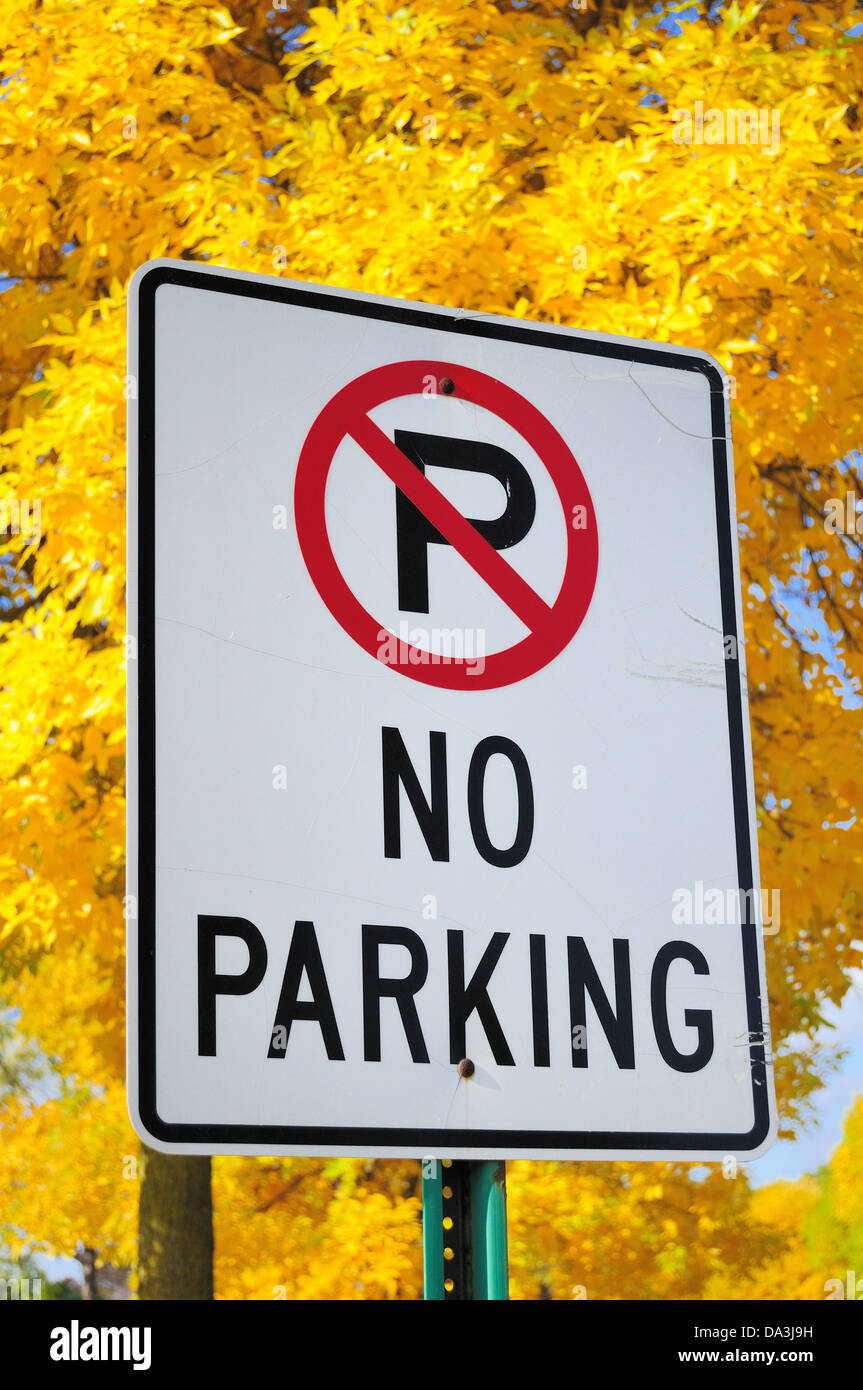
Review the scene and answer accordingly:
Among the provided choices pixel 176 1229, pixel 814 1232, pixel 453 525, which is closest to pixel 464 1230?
pixel 453 525

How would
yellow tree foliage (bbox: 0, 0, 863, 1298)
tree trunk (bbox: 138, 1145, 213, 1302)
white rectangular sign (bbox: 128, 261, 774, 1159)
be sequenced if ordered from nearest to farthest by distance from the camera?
white rectangular sign (bbox: 128, 261, 774, 1159)
yellow tree foliage (bbox: 0, 0, 863, 1298)
tree trunk (bbox: 138, 1145, 213, 1302)

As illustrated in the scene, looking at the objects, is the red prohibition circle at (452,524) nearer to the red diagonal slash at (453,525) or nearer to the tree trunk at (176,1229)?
the red diagonal slash at (453,525)

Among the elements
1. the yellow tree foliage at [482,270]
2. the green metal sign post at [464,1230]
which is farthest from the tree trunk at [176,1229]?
the green metal sign post at [464,1230]

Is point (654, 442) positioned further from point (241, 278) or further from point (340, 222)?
point (340, 222)

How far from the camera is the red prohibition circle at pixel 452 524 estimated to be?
5.08 ft

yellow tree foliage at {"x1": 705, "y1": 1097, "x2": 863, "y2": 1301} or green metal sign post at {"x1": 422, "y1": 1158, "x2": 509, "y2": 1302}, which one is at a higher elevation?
green metal sign post at {"x1": 422, "y1": 1158, "x2": 509, "y2": 1302}

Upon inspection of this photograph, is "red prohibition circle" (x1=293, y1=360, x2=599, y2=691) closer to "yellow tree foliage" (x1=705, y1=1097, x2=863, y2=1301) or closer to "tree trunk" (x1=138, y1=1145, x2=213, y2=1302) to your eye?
"yellow tree foliage" (x1=705, y1=1097, x2=863, y2=1301)

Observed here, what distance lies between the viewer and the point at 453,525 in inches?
63.7

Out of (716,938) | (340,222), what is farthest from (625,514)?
(340,222)

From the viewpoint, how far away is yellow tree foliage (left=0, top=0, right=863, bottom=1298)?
5.69 meters

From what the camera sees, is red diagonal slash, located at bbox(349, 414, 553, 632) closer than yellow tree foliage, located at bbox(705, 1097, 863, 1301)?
Yes

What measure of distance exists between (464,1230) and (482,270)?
4776mm

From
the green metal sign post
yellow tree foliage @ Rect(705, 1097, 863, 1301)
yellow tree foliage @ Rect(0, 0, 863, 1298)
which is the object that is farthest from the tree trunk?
the green metal sign post

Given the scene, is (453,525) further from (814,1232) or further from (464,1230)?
(814,1232)
